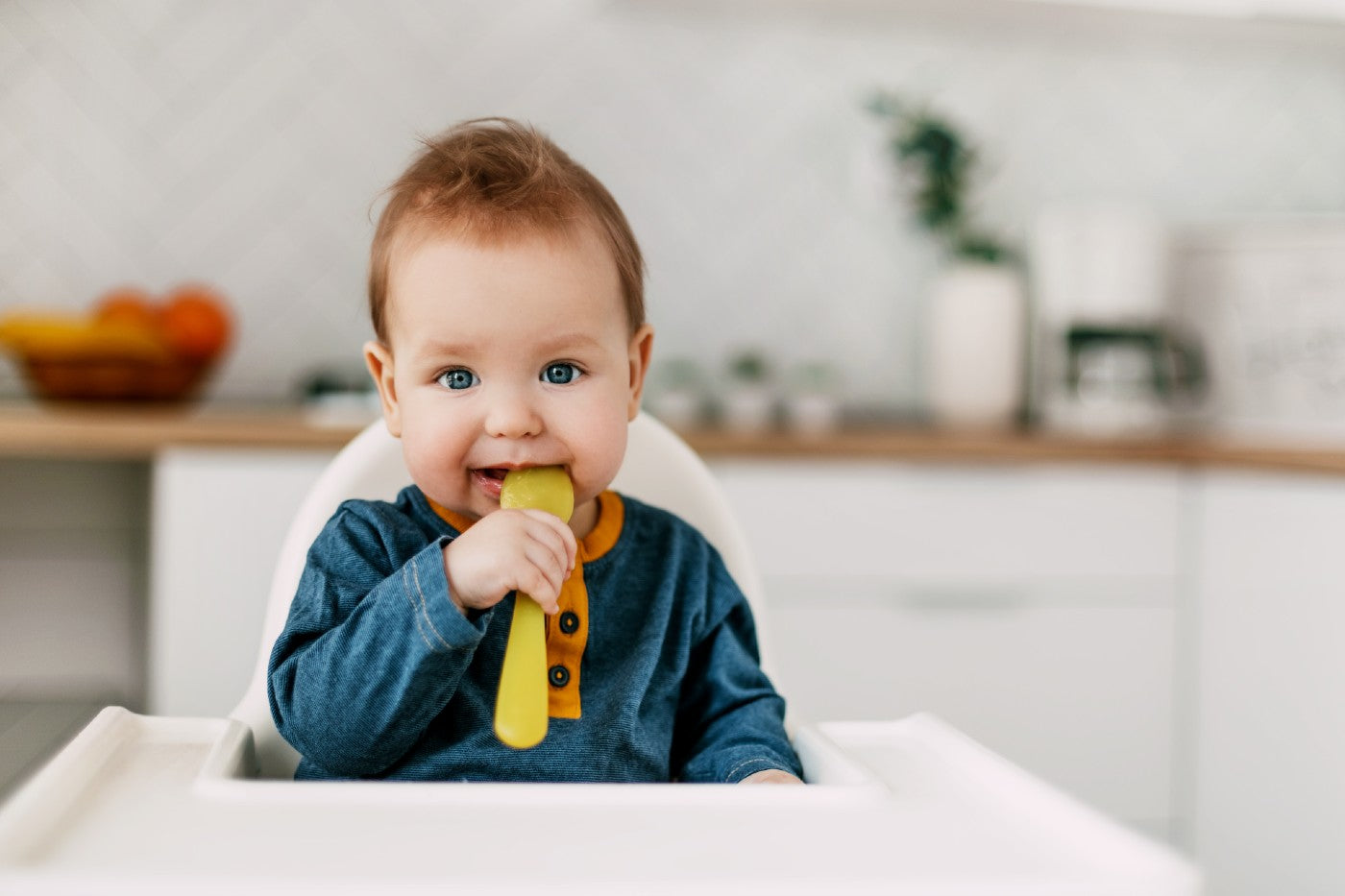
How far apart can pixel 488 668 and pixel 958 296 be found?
63.9 inches

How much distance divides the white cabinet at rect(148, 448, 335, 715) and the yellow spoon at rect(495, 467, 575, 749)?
0.98 meters

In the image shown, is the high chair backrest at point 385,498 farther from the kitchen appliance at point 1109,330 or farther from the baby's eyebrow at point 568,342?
the kitchen appliance at point 1109,330

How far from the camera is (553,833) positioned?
0.56m

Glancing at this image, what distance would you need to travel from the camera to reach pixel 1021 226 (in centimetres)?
247

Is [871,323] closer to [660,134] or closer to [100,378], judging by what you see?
[660,134]

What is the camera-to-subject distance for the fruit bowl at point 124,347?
69.7 inches

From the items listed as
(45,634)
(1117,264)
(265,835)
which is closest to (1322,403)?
(1117,264)

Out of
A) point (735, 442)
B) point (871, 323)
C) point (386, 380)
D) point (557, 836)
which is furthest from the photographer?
point (871, 323)

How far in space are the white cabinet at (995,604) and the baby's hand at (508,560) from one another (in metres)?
1.12

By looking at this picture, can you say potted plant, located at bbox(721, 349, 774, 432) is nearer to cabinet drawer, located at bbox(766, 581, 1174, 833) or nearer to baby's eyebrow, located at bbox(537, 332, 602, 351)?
cabinet drawer, located at bbox(766, 581, 1174, 833)

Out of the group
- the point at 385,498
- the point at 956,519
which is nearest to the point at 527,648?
the point at 385,498

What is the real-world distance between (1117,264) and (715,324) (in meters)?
0.72

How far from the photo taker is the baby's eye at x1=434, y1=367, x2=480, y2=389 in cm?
79

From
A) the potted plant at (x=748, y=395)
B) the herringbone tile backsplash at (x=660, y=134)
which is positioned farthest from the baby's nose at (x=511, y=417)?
the herringbone tile backsplash at (x=660, y=134)
